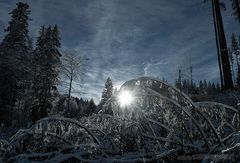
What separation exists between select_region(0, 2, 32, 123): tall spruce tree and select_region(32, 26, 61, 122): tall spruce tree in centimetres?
160

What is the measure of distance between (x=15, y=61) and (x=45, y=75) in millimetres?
4123

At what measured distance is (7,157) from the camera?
461 cm

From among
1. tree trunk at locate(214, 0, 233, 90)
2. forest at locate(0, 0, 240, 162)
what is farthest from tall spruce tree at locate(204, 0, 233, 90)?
forest at locate(0, 0, 240, 162)

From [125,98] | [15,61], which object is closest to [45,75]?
[15,61]

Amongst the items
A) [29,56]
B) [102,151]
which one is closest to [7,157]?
[102,151]

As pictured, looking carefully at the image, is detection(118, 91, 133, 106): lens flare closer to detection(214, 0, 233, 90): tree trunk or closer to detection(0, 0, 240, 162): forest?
detection(0, 0, 240, 162): forest

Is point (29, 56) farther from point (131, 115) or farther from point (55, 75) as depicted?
point (131, 115)

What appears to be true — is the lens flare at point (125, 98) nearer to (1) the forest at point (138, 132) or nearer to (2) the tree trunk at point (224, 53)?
(1) the forest at point (138, 132)

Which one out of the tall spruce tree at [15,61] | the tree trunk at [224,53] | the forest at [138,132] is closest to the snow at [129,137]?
the forest at [138,132]

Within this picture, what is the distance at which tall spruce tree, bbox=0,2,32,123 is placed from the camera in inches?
1136

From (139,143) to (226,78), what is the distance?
1735cm

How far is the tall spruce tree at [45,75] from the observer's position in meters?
31.7

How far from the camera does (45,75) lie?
32062 mm

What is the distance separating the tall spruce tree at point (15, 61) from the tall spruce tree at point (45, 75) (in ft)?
5.23
